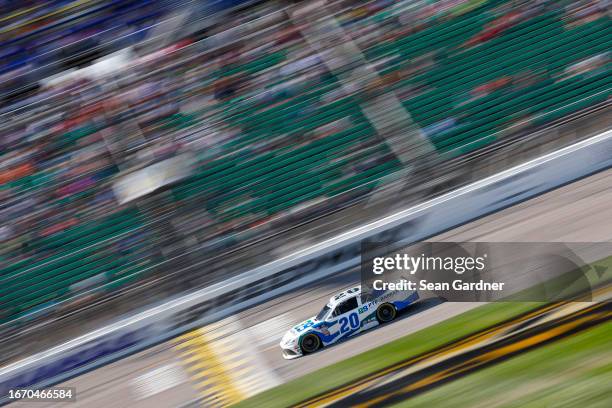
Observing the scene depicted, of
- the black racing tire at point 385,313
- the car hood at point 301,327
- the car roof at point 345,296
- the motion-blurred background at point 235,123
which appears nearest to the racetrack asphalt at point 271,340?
the black racing tire at point 385,313

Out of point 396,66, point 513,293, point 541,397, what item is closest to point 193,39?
point 396,66

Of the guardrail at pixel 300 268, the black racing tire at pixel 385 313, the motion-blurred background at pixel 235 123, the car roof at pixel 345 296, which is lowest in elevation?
the black racing tire at pixel 385 313

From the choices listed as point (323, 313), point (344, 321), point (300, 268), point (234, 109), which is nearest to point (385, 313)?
point (344, 321)

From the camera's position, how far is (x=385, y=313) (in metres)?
10.2

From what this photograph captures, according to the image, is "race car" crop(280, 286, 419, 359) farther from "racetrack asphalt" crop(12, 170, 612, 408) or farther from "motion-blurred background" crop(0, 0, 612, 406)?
"motion-blurred background" crop(0, 0, 612, 406)

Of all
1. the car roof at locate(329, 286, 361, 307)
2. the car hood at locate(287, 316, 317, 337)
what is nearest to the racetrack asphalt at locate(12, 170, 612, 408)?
the car hood at locate(287, 316, 317, 337)

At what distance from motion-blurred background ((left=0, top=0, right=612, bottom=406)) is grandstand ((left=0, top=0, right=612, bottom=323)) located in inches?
1.1

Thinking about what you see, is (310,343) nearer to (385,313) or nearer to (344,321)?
(344,321)

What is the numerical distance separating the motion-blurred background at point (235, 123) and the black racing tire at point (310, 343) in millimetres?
2592

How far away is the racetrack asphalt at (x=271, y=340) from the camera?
32.1ft

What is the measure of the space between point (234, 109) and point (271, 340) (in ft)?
15.2

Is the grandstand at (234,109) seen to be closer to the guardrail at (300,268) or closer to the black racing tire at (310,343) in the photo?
the guardrail at (300,268)

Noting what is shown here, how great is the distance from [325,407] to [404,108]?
23.2 feet

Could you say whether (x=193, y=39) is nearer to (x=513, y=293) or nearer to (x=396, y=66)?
(x=396, y=66)
